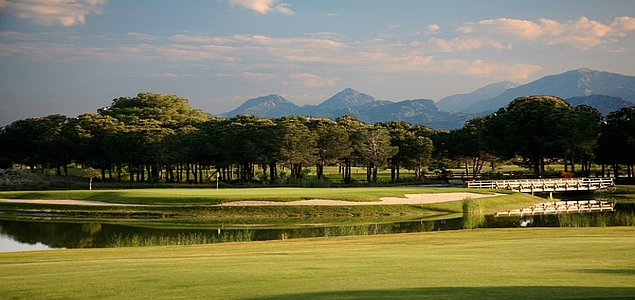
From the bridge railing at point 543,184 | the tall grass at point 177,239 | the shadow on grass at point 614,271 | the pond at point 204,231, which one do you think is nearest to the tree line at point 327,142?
the bridge railing at point 543,184

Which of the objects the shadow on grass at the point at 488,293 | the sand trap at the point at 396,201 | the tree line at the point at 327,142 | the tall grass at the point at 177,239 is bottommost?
the tall grass at the point at 177,239

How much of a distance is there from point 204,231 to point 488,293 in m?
28.8

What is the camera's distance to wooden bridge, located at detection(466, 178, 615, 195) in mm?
A: 66625

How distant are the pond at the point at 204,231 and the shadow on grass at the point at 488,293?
20851 millimetres

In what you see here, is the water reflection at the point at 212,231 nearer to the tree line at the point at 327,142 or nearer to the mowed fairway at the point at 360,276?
the mowed fairway at the point at 360,276

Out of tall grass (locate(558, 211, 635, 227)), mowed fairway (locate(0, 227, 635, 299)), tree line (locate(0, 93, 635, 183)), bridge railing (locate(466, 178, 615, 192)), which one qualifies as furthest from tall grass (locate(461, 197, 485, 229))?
tree line (locate(0, 93, 635, 183))

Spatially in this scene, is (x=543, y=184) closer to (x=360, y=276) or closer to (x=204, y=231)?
(x=204, y=231)

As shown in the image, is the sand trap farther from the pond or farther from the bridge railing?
the bridge railing

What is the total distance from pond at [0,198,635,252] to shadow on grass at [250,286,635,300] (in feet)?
68.4

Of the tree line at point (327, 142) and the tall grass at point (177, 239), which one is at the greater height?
the tree line at point (327, 142)

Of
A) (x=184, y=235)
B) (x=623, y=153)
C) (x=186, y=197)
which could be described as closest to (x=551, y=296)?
(x=184, y=235)

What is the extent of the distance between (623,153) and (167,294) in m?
82.1

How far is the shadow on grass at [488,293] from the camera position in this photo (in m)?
9.98

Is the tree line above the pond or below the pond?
above
